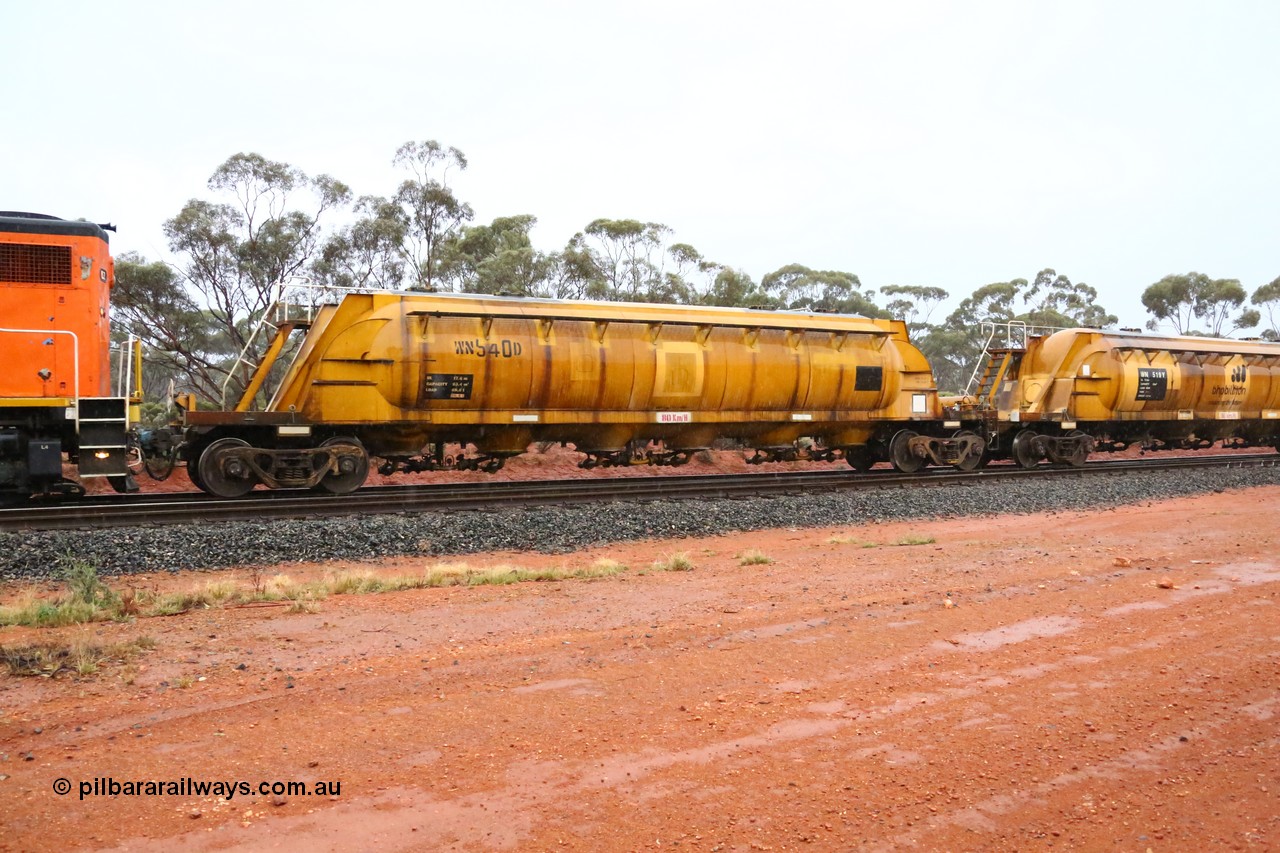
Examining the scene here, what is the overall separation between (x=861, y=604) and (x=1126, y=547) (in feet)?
16.4

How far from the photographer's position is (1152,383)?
2150 cm

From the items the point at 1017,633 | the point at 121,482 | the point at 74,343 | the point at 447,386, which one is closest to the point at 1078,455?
the point at 447,386

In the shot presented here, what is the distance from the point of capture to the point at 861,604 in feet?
26.0

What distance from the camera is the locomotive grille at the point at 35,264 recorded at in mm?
11617

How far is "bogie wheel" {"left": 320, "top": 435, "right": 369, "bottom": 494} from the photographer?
13.5 m

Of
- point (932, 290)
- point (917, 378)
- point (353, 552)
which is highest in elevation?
point (932, 290)

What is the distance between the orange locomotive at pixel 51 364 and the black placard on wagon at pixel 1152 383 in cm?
2123

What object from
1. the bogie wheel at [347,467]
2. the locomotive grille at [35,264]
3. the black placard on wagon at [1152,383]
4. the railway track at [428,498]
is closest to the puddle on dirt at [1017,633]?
the railway track at [428,498]

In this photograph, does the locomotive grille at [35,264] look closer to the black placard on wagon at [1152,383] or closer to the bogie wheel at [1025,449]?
the bogie wheel at [1025,449]

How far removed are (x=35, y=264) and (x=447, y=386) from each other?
18.5 feet

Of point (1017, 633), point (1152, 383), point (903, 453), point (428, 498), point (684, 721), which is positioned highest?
point (1152, 383)

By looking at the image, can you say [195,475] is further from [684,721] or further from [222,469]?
[684,721]

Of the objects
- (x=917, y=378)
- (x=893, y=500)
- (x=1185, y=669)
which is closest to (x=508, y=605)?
(x=1185, y=669)

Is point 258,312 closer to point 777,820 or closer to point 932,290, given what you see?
point 777,820
